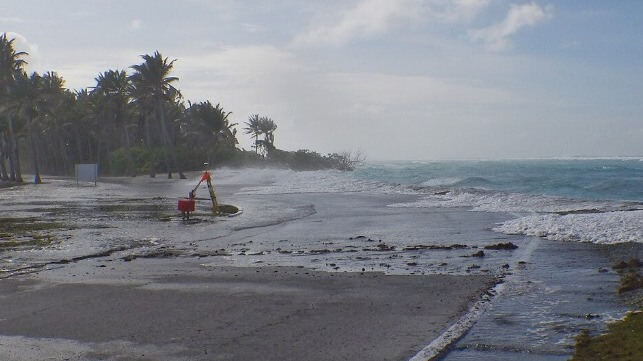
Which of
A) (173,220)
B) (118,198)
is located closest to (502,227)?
(173,220)

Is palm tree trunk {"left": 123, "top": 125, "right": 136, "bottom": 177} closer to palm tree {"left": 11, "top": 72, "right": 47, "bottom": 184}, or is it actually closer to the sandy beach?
palm tree {"left": 11, "top": 72, "right": 47, "bottom": 184}

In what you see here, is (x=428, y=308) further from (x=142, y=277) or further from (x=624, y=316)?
(x=142, y=277)

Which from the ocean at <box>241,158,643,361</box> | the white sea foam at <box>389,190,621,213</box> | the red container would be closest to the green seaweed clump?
the ocean at <box>241,158,643,361</box>

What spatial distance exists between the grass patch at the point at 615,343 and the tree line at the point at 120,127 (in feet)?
198

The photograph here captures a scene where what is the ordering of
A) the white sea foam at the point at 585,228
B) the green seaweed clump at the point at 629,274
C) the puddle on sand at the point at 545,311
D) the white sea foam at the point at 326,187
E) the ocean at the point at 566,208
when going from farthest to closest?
1. the white sea foam at the point at 326,187
2. the ocean at the point at 566,208
3. the white sea foam at the point at 585,228
4. the green seaweed clump at the point at 629,274
5. the puddle on sand at the point at 545,311

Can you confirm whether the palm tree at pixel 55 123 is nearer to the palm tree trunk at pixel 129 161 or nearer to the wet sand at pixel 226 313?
the palm tree trunk at pixel 129 161

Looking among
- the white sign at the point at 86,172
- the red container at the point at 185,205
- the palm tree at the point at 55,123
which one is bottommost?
the red container at the point at 185,205

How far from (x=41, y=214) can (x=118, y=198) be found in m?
11.3

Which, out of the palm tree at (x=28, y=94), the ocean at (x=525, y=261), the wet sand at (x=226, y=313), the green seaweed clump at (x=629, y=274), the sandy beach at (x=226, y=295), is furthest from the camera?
the palm tree at (x=28, y=94)

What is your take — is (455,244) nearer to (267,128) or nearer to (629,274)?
(629,274)

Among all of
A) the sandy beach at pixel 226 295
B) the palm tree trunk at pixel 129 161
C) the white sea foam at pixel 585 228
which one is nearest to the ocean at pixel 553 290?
the white sea foam at pixel 585 228

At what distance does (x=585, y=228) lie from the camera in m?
18.1

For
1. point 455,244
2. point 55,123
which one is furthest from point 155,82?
point 455,244

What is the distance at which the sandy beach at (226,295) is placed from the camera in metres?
Answer: 7.70
